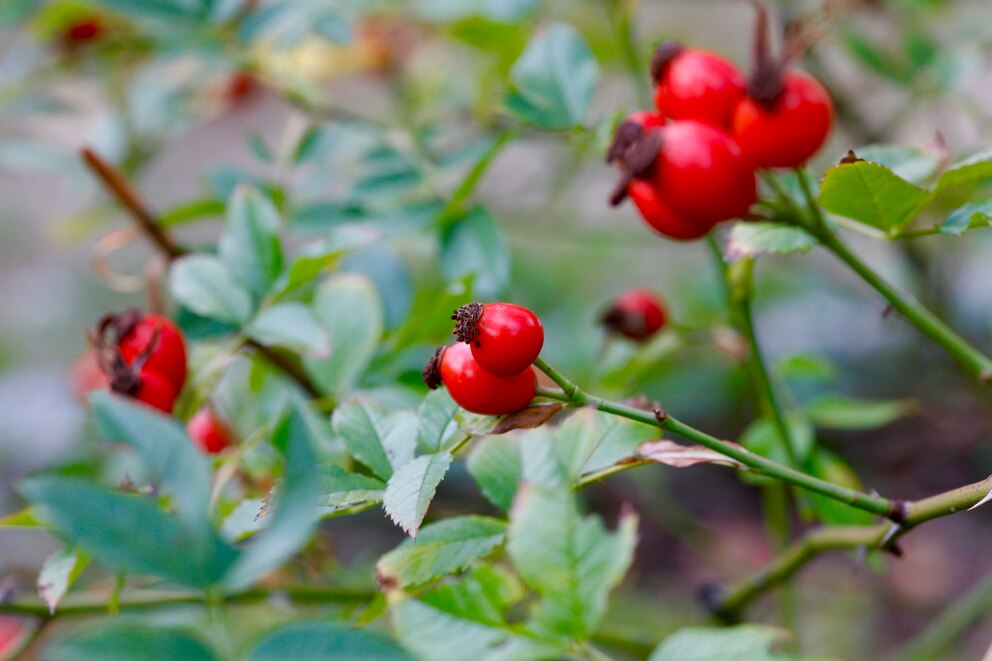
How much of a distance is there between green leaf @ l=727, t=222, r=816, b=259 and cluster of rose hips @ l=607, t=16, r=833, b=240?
1.2 inches

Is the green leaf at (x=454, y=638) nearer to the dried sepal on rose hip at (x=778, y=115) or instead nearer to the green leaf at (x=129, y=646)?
the green leaf at (x=129, y=646)

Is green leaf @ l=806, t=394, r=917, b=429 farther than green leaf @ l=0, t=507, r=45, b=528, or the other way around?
green leaf @ l=806, t=394, r=917, b=429

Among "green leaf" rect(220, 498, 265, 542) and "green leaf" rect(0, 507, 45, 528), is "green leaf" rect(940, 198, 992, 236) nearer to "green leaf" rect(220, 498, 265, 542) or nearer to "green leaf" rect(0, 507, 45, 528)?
"green leaf" rect(220, 498, 265, 542)

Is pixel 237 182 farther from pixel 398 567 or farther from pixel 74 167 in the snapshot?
pixel 398 567

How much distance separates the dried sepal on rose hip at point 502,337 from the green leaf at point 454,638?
13 cm

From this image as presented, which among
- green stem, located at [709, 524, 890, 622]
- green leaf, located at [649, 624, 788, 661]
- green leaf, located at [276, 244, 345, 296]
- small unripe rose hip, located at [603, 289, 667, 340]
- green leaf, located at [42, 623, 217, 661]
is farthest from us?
small unripe rose hip, located at [603, 289, 667, 340]

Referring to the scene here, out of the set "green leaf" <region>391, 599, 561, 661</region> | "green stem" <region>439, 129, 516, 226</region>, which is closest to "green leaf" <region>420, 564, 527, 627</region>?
"green leaf" <region>391, 599, 561, 661</region>

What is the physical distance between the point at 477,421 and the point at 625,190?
183 mm

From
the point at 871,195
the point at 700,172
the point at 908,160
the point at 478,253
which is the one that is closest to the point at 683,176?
the point at 700,172

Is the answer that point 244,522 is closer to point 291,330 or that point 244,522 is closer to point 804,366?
point 291,330

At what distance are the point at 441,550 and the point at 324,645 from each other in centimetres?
20

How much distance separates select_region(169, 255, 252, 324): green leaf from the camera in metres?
0.84

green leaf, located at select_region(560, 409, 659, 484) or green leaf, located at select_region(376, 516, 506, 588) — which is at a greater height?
green leaf, located at select_region(560, 409, 659, 484)

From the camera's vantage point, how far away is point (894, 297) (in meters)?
0.66
